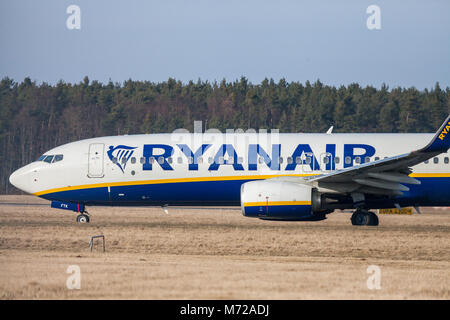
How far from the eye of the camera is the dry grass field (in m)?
12.5

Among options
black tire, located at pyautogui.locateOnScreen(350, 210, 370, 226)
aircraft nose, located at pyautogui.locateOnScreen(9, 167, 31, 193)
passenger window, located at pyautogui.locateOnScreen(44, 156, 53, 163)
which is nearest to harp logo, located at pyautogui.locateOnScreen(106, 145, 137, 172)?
passenger window, located at pyautogui.locateOnScreen(44, 156, 53, 163)

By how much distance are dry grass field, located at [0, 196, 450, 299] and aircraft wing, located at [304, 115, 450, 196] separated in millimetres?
1452

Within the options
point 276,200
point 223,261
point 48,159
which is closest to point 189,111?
point 48,159

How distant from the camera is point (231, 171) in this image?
26812 millimetres

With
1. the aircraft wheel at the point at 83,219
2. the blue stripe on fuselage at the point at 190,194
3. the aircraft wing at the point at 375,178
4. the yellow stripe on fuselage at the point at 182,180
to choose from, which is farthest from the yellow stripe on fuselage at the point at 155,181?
the aircraft wing at the point at 375,178

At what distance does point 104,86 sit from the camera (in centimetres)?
12662

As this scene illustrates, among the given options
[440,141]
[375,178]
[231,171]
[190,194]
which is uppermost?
[440,141]

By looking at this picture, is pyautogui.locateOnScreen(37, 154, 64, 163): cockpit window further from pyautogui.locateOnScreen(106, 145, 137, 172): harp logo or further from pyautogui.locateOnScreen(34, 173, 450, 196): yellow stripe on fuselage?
pyautogui.locateOnScreen(106, 145, 137, 172): harp logo

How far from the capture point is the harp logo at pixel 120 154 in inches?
1086

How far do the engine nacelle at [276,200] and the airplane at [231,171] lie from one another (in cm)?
131

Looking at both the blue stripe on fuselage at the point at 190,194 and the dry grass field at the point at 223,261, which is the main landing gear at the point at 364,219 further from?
the dry grass field at the point at 223,261

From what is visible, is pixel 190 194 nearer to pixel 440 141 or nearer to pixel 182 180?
pixel 182 180

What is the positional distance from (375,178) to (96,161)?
10.6 metres
